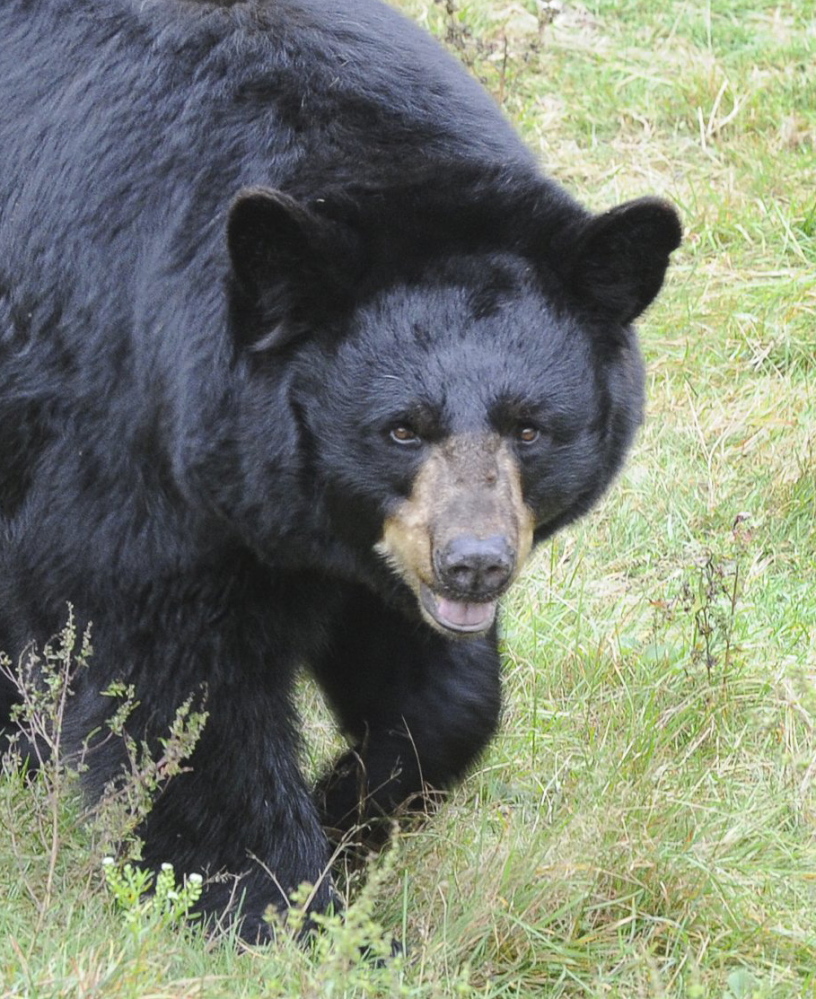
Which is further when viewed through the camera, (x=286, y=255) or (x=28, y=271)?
(x=28, y=271)

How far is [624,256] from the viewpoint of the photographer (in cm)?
418

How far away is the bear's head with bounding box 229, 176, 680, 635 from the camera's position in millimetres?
3877

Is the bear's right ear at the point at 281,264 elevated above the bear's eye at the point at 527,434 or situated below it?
above

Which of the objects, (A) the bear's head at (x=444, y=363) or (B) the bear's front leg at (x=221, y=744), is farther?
(B) the bear's front leg at (x=221, y=744)

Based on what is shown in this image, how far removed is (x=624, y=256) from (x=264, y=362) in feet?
2.97

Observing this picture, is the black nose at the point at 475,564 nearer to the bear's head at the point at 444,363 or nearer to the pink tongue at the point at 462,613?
the bear's head at the point at 444,363

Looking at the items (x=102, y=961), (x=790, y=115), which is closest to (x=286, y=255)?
(x=102, y=961)

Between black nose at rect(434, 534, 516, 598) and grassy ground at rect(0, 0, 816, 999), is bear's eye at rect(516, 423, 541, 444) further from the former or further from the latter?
grassy ground at rect(0, 0, 816, 999)

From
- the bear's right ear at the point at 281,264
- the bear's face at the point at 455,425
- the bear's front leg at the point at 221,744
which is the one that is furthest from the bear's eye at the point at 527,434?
the bear's front leg at the point at 221,744

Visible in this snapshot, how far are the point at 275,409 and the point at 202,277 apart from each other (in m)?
0.35

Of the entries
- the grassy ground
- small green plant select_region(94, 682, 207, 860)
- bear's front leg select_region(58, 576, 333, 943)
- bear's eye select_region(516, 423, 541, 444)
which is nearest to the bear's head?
bear's eye select_region(516, 423, 541, 444)

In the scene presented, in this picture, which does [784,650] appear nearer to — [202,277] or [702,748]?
[702,748]

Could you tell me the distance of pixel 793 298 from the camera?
7520 millimetres

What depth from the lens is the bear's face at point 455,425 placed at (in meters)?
3.87
